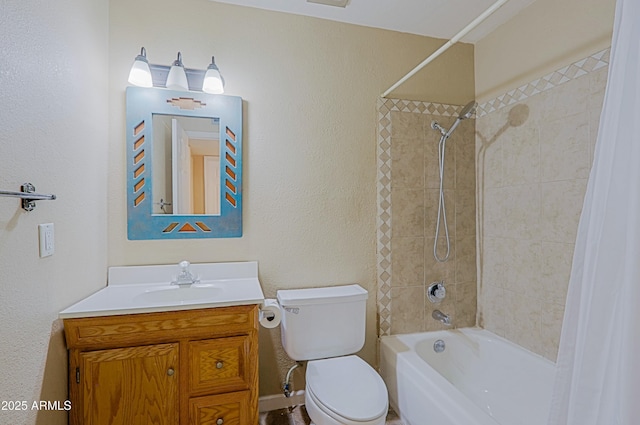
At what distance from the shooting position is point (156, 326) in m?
1.42

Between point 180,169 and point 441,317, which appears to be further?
point 441,317

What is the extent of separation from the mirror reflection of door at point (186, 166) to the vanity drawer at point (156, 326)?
651 mm

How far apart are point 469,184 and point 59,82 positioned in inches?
92.8

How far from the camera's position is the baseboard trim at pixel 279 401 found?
6.54ft

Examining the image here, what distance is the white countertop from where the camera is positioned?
1397mm

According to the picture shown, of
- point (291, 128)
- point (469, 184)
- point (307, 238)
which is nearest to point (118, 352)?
point (307, 238)

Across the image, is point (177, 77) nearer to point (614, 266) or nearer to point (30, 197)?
point (30, 197)

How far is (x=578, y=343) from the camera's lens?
29.2 inches

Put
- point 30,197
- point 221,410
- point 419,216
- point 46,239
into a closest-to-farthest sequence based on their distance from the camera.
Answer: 1. point 30,197
2. point 46,239
3. point 221,410
4. point 419,216

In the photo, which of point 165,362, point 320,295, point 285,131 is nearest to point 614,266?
point 320,295

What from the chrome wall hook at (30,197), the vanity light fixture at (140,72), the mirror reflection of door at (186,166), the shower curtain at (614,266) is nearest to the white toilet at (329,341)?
the mirror reflection of door at (186,166)

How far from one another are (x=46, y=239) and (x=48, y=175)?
249 mm

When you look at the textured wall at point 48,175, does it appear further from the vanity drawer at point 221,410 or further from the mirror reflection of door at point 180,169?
the vanity drawer at point 221,410

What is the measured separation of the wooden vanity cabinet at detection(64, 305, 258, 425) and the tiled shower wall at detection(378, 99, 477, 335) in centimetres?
101
